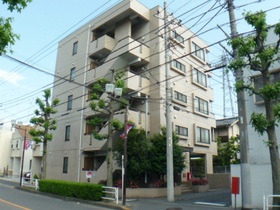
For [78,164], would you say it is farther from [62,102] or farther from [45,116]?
[62,102]

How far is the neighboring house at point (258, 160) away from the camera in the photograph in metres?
13.3

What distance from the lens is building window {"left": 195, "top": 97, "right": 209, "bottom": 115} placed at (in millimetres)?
27750

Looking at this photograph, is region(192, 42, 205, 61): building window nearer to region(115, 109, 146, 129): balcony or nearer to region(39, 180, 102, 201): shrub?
region(115, 109, 146, 129): balcony

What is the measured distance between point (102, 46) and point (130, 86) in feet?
18.5

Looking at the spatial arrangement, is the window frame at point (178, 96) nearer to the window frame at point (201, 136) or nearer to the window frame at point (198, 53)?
the window frame at point (201, 136)

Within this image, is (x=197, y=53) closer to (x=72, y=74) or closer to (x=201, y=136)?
(x=201, y=136)

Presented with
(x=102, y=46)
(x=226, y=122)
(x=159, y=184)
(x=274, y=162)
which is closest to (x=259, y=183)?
(x=274, y=162)

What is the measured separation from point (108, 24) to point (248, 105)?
16649 mm

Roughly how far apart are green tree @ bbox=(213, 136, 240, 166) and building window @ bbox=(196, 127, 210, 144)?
417cm

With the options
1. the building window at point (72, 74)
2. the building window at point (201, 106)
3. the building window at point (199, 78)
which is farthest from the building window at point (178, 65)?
the building window at point (72, 74)

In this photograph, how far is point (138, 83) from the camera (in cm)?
2291

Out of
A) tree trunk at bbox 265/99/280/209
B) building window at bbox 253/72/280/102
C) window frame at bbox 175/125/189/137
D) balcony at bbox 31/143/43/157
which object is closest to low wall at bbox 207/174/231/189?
window frame at bbox 175/125/189/137

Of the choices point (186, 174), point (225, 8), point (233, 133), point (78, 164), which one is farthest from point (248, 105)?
point (233, 133)

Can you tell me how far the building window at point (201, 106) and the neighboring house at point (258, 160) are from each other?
1249 cm
